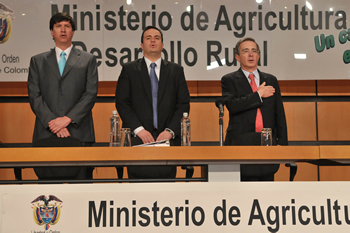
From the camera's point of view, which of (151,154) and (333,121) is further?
(333,121)

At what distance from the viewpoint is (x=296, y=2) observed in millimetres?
3998

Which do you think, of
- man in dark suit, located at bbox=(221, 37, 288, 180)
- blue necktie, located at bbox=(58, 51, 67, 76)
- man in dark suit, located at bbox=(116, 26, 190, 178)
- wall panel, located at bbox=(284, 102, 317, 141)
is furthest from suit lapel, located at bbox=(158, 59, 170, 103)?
wall panel, located at bbox=(284, 102, 317, 141)

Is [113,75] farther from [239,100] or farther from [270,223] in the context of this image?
[270,223]

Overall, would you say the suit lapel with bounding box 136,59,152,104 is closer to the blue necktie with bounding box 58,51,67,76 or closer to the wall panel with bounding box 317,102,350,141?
the blue necktie with bounding box 58,51,67,76

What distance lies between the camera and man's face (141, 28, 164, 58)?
3.06 meters

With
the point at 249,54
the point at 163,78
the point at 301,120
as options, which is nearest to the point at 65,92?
the point at 163,78

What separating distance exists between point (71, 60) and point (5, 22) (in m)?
1.45

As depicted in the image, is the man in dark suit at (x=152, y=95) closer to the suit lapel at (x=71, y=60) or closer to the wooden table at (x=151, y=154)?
the suit lapel at (x=71, y=60)

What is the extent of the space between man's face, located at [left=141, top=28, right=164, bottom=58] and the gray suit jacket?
47cm

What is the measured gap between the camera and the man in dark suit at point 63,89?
9.23 ft

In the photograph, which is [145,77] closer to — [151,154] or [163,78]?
[163,78]

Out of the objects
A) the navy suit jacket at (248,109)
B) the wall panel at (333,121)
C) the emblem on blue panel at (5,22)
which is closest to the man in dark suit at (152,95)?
the navy suit jacket at (248,109)

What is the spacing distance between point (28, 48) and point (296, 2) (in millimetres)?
2893

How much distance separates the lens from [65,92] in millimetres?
2949
